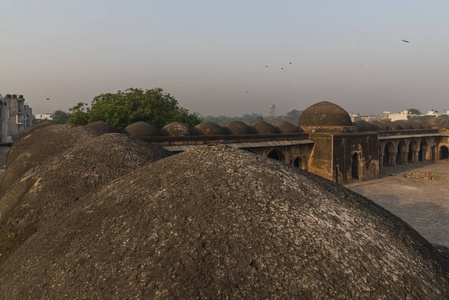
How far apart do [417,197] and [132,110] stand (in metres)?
21.8

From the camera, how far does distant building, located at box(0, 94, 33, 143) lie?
4223cm

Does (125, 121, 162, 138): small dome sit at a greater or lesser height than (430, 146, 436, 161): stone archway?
greater

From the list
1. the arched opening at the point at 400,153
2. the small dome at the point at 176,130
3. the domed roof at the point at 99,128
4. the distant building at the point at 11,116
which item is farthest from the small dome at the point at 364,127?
the distant building at the point at 11,116

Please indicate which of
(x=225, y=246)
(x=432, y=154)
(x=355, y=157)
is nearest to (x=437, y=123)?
(x=432, y=154)

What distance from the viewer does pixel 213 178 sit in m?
2.61

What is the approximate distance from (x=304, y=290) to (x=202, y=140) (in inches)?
575

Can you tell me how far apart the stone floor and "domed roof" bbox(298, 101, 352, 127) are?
4.48m

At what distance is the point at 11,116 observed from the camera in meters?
44.0

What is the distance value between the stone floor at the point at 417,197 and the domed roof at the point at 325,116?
4.48 m

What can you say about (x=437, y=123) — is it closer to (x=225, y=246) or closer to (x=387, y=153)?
(x=387, y=153)

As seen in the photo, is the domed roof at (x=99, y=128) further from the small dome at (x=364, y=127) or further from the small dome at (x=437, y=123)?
the small dome at (x=437, y=123)

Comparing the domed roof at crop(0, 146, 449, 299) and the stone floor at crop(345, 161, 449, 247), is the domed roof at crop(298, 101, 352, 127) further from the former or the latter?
the domed roof at crop(0, 146, 449, 299)

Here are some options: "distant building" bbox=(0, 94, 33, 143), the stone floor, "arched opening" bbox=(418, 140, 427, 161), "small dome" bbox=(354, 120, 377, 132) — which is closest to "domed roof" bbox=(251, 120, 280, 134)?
the stone floor

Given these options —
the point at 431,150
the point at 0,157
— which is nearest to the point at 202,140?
the point at 0,157
